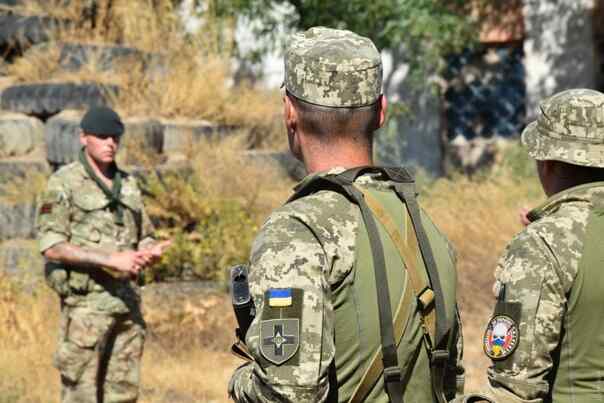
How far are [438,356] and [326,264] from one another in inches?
16.6

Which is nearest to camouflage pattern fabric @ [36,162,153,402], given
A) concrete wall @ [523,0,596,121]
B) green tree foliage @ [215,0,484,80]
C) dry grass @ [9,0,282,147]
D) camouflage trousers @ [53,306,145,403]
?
camouflage trousers @ [53,306,145,403]

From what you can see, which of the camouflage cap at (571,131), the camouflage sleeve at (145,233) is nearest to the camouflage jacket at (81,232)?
the camouflage sleeve at (145,233)

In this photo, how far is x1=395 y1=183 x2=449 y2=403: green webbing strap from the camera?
282cm

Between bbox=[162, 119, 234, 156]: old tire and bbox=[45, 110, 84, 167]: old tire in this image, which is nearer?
bbox=[45, 110, 84, 167]: old tire

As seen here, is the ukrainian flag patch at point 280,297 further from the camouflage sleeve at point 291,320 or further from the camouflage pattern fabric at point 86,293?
the camouflage pattern fabric at point 86,293

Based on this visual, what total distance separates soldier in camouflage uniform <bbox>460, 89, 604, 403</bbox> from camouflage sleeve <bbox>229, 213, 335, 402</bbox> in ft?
2.47

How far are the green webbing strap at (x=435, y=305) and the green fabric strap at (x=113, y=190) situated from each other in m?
3.57

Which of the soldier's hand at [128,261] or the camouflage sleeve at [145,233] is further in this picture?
the camouflage sleeve at [145,233]

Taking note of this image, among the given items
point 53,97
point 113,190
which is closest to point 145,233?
point 113,190

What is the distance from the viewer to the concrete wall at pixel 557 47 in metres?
15.2

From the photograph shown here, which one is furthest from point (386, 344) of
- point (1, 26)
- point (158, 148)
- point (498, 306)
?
point (1, 26)

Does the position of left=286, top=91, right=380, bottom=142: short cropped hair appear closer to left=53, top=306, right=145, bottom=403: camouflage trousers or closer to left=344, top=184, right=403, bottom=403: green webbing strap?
left=344, top=184, right=403, bottom=403: green webbing strap

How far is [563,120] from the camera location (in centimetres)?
352

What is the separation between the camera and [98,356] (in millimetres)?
6293
